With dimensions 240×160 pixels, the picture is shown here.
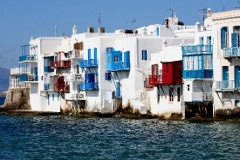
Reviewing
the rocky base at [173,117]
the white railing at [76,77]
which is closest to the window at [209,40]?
the rocky base at [173,117]

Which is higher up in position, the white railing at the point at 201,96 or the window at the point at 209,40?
the window at the point at 209,40

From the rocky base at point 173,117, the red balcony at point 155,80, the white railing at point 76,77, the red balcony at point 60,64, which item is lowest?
the rocky base at point 173,117

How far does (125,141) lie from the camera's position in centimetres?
4297

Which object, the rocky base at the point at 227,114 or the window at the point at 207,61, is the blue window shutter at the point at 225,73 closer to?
the window at the point at 207,61

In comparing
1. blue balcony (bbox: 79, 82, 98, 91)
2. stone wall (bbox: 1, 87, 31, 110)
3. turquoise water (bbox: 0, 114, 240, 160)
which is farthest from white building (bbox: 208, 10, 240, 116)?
stone wall (bbox: 1, 87, 31, 110)

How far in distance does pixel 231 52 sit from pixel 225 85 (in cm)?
254

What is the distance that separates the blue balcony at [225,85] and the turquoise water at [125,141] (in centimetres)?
310

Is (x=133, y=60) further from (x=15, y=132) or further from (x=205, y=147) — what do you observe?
(x=205, y=147)

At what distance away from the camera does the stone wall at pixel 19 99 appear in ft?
289

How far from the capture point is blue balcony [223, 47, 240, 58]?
51750mm

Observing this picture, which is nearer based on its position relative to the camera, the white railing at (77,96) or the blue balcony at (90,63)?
the blue balcony at (90,63)

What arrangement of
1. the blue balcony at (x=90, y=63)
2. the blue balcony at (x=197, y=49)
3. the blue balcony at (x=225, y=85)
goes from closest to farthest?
the blue balcony at (x=225, y=85) → the blue balcony at (x=197, y=49) → the blue balcony at (x=90, y=63)

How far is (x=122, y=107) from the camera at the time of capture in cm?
6688

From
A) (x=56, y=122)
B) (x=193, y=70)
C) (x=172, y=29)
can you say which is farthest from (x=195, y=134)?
(x=172, y=29)
